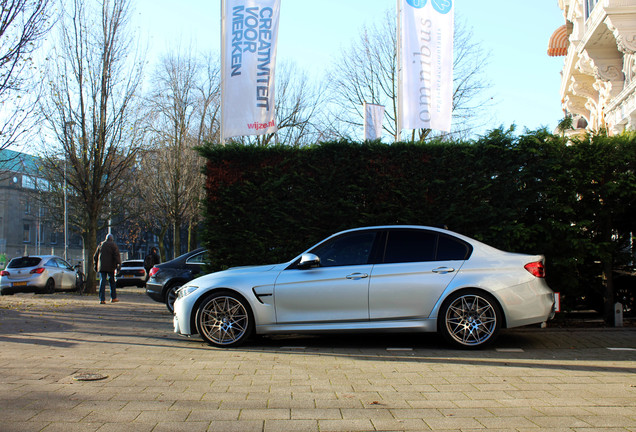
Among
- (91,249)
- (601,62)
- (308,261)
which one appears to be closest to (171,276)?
(308,261)

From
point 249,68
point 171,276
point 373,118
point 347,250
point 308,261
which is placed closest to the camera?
point 308,261

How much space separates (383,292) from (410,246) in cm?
78

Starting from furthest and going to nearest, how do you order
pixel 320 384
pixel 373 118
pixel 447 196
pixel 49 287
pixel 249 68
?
pixel 49 287 → pixel 373 118 → pixel 249 68 → pixel 447 196 → pixel 320 384

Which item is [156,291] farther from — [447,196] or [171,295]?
[447,196]

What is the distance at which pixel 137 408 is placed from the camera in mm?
4645

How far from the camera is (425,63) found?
1227cm

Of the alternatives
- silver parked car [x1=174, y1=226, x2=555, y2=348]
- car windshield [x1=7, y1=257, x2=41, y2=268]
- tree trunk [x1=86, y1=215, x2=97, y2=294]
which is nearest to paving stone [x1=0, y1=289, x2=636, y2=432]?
silver parked car [x1=174, y1=226, x2=555, y2=348]

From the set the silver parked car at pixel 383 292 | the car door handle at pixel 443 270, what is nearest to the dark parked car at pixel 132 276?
the silver parked car at pixel 383 292

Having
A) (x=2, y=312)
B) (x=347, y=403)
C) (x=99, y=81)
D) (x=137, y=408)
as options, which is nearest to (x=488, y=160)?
(x=347, y=403)

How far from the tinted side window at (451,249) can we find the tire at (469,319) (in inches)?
19.5

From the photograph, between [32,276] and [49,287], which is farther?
[49,287]

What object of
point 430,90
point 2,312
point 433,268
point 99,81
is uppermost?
point 99,81

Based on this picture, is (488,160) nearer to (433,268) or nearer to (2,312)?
(433,268)

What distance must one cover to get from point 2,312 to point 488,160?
37.1 feet
